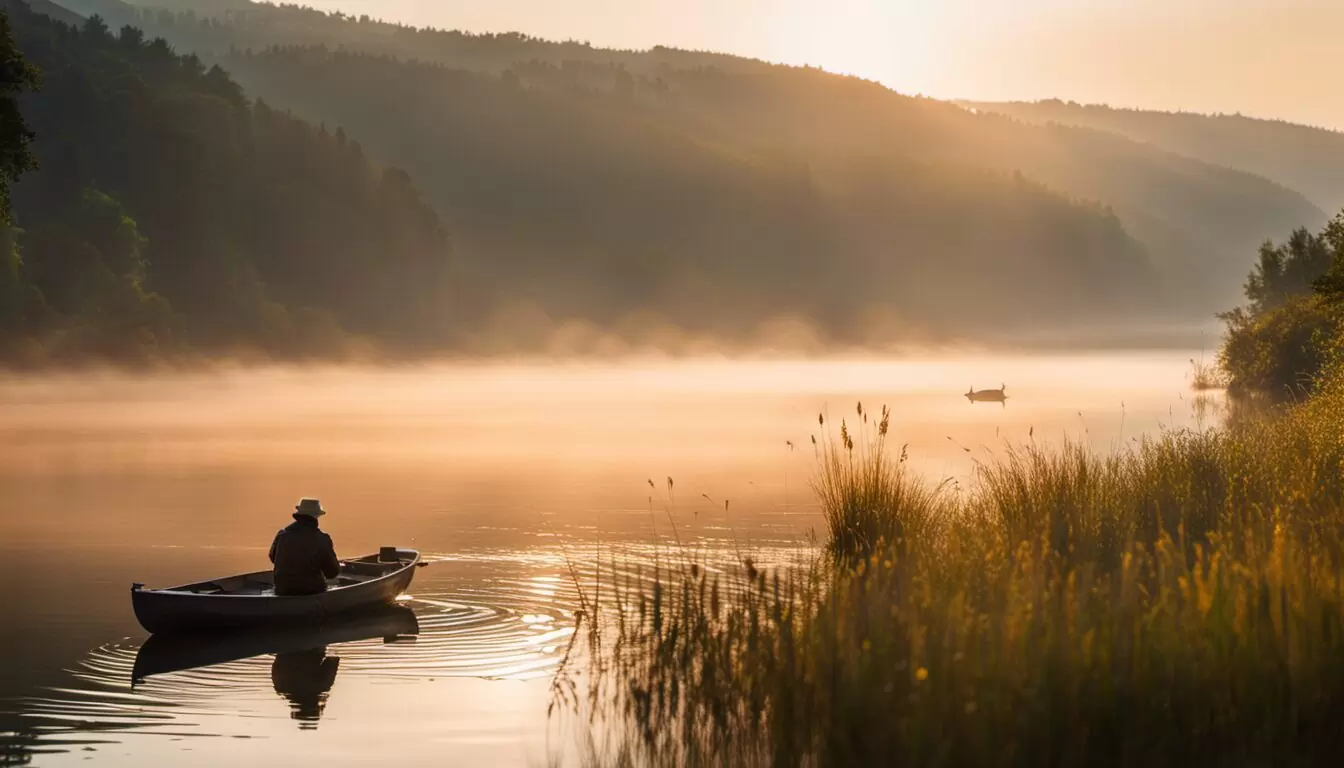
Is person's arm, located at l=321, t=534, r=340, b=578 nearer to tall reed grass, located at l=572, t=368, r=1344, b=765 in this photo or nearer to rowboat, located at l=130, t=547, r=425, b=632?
rowboat, located at l=130, t=547, r=425, b=632

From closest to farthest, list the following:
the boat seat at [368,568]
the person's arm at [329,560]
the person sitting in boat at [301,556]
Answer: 1. the person sitting in boat at [301,556]
2. the person's arm at [329,560]
3. the boat seat at [368,568]

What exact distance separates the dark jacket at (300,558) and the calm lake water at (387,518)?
0.76 m

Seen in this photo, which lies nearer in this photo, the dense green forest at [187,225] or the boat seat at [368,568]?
the boat seat at [368,568]

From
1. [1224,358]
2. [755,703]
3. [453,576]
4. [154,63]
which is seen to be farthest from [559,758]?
→ [154,63]

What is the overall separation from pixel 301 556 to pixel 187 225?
4515 inches

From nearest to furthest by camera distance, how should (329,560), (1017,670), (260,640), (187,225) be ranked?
1. (1017,670)
2. (260,640)
3. (329,560)
4. (187,225)

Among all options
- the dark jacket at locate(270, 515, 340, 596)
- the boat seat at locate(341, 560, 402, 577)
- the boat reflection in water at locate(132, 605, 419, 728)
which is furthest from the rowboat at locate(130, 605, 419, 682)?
the boat seat at locate(341, 560, 402, 577)

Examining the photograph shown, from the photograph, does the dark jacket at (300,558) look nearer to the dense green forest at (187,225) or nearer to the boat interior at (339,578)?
the boat interior at (339,578)

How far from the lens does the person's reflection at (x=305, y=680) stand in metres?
16.4

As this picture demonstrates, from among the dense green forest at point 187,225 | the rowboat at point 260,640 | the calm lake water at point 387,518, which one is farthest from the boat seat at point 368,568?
the dense green forest at point 187,225

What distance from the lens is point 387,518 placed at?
34.5m

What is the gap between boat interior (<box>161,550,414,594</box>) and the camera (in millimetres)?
20938

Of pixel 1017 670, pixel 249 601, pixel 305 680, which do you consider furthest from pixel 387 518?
pixel 1017 670

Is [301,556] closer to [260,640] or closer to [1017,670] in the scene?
[260,640]
